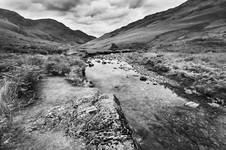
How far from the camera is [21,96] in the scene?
9.84m

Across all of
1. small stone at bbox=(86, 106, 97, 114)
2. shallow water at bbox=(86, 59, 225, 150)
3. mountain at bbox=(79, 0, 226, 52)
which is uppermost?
mountain at bbox=(79, 0, 226, 52)

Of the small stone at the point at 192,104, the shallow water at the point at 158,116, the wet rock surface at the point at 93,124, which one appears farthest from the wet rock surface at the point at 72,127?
the small stone at the point at 192,104

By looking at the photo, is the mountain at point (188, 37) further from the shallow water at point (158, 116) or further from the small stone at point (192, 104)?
the shallow water at point (158, 116)

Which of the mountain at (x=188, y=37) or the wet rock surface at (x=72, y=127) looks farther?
the mountain at (x=188, y=37)

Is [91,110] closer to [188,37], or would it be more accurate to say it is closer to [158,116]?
[158,116]

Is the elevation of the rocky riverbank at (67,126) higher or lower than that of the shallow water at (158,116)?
higher

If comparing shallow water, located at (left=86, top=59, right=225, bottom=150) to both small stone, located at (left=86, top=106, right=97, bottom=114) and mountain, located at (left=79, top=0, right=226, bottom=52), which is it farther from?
mountain, located at (left=79, top=0, right=226, bottom=52)

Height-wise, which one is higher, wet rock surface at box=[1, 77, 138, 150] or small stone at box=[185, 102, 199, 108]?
wet rock surface at box=[1, 77, 138, 150]

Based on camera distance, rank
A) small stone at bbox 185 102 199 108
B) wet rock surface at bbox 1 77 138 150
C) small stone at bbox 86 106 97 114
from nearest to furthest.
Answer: wet rock surface at bbox 1 77 138 150
small stone at bbox 86 106 97 114
small stone at bbox 185 102 199 108

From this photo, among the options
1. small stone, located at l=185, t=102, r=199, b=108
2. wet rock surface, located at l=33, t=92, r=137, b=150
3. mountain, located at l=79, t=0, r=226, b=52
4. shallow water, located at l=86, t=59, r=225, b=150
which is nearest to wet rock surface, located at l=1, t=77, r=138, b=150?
wet rock surface, located at l=33, t=92, r=137, b=150

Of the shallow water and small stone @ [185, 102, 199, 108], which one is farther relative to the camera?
Result: small stone @ [185, 102, 199, 108]

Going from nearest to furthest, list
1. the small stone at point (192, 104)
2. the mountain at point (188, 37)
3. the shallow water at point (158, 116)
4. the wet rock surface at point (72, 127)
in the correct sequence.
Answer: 1. the wet rock surface at point (72, 127)
2. the shallow water at point (158, 116)
3. the small stone at point (192, 104)
4. the mountain at point (188, 37)

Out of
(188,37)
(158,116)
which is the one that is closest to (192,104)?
(158,116)

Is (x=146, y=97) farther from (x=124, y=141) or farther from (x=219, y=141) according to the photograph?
(x=124, y=141)
